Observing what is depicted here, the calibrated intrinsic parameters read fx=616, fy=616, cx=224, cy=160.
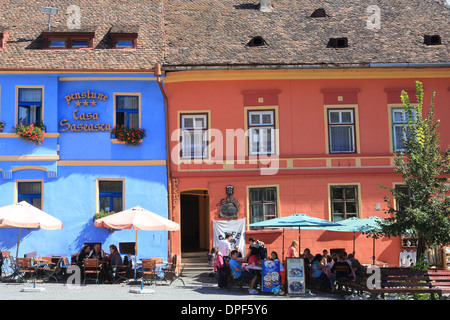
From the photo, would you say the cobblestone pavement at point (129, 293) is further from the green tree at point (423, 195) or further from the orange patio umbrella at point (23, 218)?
the green tree at point (423, 195)

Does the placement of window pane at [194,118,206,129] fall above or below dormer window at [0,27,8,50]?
below

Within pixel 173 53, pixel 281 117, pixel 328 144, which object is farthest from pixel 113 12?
pixel 328 144

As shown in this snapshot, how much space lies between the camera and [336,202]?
842 inches

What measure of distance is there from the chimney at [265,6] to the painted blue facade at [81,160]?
21.0 ft

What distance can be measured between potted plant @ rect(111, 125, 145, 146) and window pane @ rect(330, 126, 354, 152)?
663 centimetres

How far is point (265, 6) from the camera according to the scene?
2503 centimetres

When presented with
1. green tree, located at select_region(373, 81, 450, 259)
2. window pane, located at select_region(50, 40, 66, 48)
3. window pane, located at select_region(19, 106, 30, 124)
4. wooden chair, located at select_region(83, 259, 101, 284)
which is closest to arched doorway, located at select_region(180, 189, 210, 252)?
wooden chair, located at select_region(83, 259, 101, 284)

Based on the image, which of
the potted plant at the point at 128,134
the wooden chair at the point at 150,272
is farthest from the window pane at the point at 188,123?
the wooden chair at the point at 150,272

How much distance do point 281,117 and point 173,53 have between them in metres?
4.42

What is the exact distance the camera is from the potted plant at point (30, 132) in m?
20.2

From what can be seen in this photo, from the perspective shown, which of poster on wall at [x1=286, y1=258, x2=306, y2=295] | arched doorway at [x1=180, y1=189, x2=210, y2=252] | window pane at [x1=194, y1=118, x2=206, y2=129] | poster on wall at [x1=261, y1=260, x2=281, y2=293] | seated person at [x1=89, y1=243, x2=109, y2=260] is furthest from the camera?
arched doorway at [x1=180, y1=189, x2=210, y2=252]

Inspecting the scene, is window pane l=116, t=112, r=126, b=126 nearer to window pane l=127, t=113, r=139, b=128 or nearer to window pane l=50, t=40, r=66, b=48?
window pane l=127, t=113, r=139, b=128

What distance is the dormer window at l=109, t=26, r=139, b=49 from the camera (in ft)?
72.0
